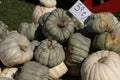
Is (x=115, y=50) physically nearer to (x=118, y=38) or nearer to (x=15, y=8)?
(x=118, y=38)

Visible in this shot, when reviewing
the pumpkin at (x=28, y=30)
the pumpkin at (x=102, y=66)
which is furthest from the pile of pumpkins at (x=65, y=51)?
the pumpkin at (x=28, y=30)

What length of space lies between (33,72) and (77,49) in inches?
27.4

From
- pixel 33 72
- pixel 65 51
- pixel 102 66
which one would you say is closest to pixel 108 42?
pixel 102 66

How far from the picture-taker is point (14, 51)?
431cm

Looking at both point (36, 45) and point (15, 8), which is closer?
point (36, 45)

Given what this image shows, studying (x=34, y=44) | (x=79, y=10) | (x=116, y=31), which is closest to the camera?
(x=116, y=31)

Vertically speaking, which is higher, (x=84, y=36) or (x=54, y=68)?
(x=84, y=36)

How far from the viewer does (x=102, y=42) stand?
4.35 m

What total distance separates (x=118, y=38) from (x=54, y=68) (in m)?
0.92

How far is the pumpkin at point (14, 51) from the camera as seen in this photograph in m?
4.32

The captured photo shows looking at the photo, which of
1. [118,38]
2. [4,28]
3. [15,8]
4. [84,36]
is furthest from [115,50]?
[15,8]

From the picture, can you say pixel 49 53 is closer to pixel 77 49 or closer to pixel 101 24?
pixel 77 49

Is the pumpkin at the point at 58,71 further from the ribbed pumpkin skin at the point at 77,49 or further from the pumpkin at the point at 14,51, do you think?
the pumpkin at the point at 14,51

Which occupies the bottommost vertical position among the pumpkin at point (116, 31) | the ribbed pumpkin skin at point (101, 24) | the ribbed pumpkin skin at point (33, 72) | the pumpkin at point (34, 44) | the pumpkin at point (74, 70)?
the pumpkin at point (74, 70)
